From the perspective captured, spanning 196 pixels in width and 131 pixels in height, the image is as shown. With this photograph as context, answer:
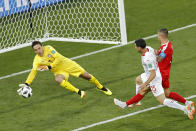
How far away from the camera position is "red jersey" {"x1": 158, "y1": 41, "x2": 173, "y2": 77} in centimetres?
1011

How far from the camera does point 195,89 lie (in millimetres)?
11570

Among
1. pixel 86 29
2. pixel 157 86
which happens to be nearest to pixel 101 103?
pixel 157 86

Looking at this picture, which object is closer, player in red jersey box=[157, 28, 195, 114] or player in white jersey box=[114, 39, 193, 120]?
player in white jersey box=[114, 39, 193, 120]

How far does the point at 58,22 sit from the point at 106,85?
484 centimetres

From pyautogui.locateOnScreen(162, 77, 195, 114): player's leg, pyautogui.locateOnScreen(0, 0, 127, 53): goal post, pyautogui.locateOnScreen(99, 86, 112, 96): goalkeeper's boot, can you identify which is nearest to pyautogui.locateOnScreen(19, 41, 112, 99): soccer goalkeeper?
pyautogui.locateOnScreen(99, 86, 112, 96): goalkeeper's boot

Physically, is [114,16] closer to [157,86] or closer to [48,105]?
[48,105]

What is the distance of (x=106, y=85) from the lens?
41.0 ft

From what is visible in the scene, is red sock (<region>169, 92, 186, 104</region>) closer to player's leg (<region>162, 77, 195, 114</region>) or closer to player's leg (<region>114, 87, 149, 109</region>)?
player's leg (<region>162, 77, 195, 114</region>)

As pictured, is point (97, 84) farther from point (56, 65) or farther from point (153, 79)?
point (153, 79)

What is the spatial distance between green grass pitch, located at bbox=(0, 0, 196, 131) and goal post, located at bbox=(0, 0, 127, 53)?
15.0 inches

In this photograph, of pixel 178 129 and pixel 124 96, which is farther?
pixel 124 96

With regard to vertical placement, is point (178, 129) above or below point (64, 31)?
below

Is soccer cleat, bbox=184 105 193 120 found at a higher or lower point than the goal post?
lower

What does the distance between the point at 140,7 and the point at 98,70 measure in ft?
17.8
